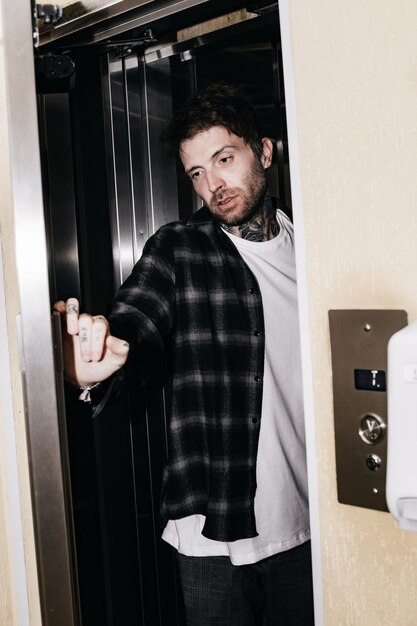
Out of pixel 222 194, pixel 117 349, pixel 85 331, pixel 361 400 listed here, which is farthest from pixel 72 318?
pixel 222 194

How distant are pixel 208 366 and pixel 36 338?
71cm

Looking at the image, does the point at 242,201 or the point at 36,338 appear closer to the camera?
the point at 36,338

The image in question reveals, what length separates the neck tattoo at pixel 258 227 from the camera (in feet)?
5.05

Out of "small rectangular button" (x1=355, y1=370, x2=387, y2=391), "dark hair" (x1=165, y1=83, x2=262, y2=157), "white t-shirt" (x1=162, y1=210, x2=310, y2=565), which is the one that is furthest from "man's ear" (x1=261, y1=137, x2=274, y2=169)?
"small rectangular button" (x1=355, y1=370, x2=387, y2=391)

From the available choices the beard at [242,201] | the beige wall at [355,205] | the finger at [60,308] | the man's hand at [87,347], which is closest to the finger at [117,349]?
the man's hand at [87,347]

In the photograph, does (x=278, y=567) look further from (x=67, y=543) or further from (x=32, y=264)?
(x=32, y=264)

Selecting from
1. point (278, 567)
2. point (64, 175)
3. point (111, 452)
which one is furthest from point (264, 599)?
point (64, 175)

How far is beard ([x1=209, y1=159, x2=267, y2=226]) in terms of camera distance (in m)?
1.50

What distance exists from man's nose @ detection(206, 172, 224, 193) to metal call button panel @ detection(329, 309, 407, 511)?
2.30 ft

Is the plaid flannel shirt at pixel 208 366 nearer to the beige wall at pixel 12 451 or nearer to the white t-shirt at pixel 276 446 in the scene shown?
the white t-shirt at pixel 276 446

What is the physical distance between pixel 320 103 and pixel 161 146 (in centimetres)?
83

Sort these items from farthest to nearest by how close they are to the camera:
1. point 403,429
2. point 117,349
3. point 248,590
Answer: point 248,590
point 117,349
point 403,429

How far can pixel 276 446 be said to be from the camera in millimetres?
1438

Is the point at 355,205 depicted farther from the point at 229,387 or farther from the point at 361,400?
the point at 229,387
